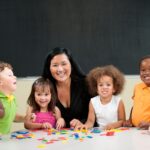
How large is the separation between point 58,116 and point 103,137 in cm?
59

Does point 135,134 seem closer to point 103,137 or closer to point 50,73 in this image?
point 103,137

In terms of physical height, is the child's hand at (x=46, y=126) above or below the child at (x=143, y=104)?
below

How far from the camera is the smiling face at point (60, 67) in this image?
273cm

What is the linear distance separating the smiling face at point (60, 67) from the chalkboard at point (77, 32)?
132cm

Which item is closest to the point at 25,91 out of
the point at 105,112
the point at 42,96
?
the point at 42,96

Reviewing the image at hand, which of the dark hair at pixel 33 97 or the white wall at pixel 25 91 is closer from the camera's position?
the dark hair at pixel 33 97

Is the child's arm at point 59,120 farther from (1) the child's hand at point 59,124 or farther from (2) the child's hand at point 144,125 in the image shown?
(2) the child's hand at point 144,125

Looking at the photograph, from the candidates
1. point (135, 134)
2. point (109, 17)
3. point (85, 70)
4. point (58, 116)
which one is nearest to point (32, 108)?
point (58, 116)

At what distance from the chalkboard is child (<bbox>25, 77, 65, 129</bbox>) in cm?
153

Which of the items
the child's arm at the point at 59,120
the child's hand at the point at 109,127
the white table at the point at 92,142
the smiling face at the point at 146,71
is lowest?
the white table at the point at 92,142

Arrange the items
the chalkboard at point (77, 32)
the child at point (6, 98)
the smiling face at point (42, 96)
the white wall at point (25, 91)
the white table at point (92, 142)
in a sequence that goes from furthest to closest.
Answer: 1. the white wall at point (25, 91)
2. the chalkboard at point (77, 32)
3. the smiling face at point (42, 96)
4. the child at point (6, 98)
5. the white table at point (92, 142)

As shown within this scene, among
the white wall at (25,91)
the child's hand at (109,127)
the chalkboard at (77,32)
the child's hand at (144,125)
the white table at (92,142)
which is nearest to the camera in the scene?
the white table at (92,142)

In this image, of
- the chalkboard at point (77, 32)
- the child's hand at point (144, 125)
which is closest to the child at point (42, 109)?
the child's hand at point (144, 125)

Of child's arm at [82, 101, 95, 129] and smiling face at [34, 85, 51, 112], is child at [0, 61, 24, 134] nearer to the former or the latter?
smiling face at [34, 85, 51, 112]
